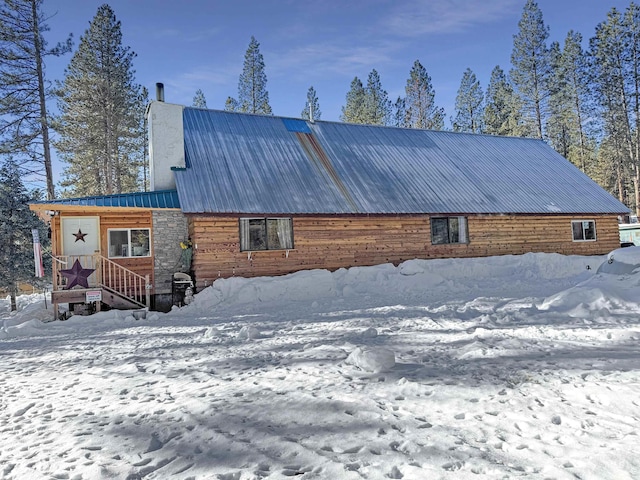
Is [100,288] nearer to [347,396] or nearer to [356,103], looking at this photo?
[347,396]

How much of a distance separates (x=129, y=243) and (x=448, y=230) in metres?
12.3

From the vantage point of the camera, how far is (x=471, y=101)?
40688 mm

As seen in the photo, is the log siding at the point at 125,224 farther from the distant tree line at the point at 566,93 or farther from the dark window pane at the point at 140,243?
the distant tree line at the point at 566,93

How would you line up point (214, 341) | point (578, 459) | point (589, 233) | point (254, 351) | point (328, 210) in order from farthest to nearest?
1. point (589, 233)
2. point (328, 210)
3. point (214, 341)
4. point (254, 351)
5. point (578, 459)

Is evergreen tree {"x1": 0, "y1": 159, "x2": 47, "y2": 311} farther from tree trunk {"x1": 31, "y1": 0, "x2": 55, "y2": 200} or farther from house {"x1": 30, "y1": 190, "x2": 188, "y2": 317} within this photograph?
house {"x1": 30, "y1": 190, "x2": 188, "y2": 317}

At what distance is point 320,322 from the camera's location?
7.84m

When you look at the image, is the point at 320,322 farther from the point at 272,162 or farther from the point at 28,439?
the point at 272,162

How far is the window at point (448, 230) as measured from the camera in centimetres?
1570

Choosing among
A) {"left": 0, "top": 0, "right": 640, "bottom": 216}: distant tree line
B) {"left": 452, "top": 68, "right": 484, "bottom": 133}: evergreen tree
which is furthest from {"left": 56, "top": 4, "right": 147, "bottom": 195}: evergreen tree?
{"left": 452, "top": 68, "right": 484, "bottom": 133}: evergreen tree

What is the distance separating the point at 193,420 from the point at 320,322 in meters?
4.62

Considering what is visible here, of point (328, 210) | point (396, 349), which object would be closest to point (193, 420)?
point (396, 349)

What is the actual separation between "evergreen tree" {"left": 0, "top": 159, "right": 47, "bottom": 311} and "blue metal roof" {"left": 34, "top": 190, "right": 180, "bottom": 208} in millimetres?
7824

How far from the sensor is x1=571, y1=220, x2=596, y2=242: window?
18.0 metres

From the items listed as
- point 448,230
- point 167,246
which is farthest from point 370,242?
point 167,246
